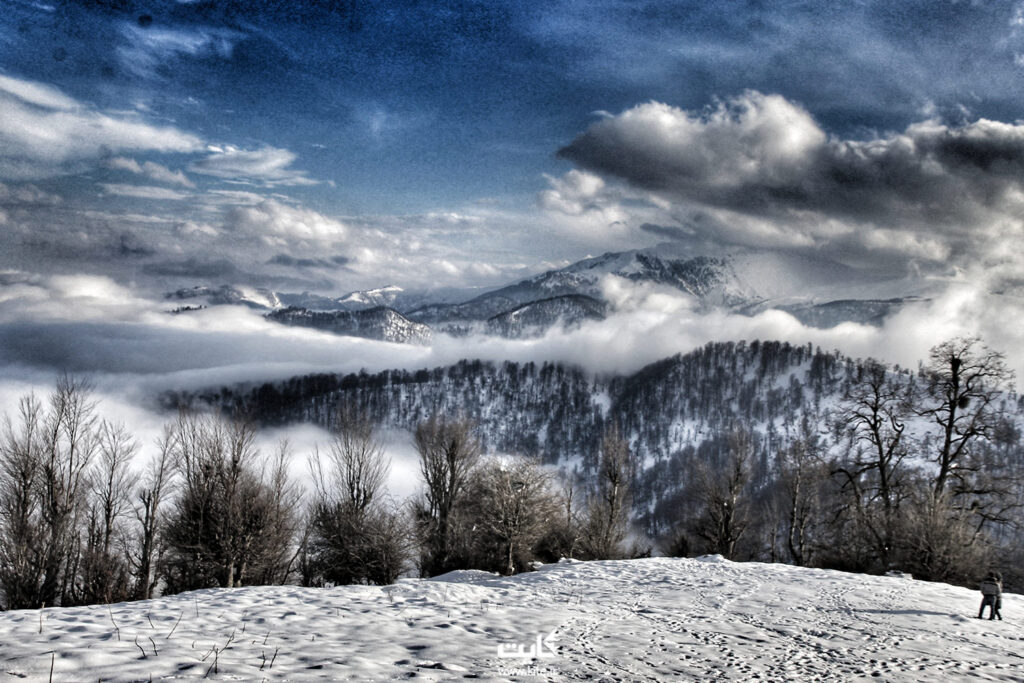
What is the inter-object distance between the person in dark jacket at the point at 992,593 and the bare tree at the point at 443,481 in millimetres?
29316

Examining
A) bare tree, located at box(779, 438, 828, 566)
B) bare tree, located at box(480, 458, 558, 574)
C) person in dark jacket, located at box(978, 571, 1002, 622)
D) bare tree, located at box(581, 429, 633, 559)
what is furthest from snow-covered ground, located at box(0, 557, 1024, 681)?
bare tree, located at box(581, 429, 633, 559)

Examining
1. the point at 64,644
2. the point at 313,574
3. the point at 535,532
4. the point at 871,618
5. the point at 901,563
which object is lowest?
the point at 313,574

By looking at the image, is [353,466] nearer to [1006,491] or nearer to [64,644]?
[64,644]

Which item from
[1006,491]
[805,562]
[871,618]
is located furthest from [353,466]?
[1006,491]

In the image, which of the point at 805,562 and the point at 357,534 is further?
the point at 805,562

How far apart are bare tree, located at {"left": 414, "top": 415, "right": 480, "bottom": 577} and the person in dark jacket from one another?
29.3m

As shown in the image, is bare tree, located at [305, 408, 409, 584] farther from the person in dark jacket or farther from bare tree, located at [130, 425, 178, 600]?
the person in dark jacket

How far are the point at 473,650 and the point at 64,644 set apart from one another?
718cm

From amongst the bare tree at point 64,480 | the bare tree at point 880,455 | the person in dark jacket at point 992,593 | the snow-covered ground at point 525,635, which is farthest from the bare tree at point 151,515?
the bare tree at point 880,455

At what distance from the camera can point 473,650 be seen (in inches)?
390

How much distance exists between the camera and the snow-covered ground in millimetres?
8320

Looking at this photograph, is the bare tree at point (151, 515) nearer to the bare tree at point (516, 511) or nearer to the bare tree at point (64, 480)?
the bare tree at point (64, 480)

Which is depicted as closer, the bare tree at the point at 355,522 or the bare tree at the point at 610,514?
the bare tree at the point at 355,522

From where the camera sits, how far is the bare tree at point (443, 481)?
3653 centimetres
